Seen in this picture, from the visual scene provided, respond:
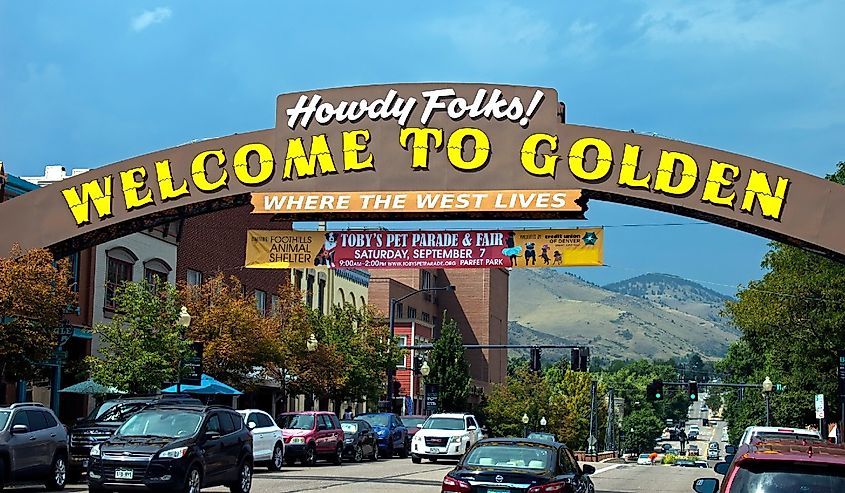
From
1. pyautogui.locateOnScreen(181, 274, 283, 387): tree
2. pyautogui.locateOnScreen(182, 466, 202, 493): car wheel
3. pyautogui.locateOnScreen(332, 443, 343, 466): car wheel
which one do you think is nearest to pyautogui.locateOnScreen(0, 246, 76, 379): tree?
pyautogui.locateOnScreen(182, 466, 202, 493): car wheel

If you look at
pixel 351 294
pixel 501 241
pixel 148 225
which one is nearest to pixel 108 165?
pixel 148 225

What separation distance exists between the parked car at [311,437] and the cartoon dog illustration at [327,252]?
821 centimetres

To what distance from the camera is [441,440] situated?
4309cm

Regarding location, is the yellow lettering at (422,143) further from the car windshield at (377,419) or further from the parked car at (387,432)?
the car windshield at (377,419)

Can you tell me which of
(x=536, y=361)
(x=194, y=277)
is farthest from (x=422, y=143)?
(x=536, y=361)

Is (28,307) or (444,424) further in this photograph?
(444,424)

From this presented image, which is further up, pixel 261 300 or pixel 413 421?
pixel 261 300

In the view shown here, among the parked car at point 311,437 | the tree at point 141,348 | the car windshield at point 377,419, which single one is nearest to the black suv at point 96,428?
the tree at point 141,348

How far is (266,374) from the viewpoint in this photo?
50969 millimetres

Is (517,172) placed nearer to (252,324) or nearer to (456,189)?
(456,189)

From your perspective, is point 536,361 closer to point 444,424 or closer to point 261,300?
point 261,300

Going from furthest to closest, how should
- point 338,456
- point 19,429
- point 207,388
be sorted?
point 338,456 < point 207,388 < point 19,429

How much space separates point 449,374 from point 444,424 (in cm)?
5028

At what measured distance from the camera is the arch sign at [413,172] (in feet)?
91.8
